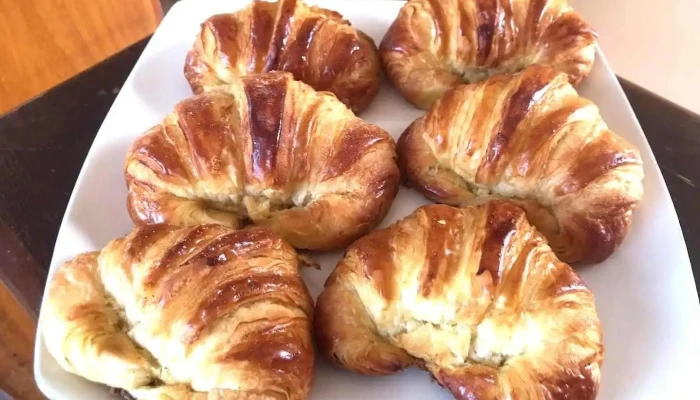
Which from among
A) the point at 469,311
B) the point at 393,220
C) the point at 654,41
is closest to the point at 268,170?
the point at 393,220

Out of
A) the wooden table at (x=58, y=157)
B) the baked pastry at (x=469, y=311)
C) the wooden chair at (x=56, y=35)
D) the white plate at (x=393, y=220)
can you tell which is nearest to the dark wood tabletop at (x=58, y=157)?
the wooden table at (x=58, y=157)

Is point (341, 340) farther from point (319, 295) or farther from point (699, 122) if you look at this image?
point (699, 122)

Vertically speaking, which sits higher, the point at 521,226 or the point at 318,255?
the point at 521,226

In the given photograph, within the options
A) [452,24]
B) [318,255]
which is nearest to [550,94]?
[452,24]

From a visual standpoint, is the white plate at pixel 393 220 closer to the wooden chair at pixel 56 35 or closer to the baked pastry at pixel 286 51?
the baked pastry at pixel 286 51

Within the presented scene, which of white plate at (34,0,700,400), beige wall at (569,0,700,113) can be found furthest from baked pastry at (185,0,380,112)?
beige wall at (569,0,700,113)
